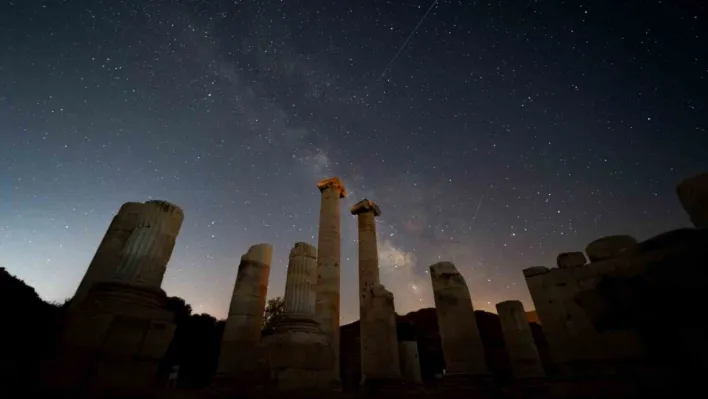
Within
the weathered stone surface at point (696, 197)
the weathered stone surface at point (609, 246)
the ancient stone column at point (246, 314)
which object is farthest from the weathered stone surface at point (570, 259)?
the ancient stone column at point (246, 314)

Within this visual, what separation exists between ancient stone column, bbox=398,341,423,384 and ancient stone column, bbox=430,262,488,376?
23.0ft

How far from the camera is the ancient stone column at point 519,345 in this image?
1455cm

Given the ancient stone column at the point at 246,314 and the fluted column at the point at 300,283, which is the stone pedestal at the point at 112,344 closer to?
the fluted column at the point at 300,283

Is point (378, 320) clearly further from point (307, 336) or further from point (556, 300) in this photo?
point (556, 300)

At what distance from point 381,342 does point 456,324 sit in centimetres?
321

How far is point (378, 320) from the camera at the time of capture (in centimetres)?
1255

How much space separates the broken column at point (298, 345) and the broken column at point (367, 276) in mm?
4030

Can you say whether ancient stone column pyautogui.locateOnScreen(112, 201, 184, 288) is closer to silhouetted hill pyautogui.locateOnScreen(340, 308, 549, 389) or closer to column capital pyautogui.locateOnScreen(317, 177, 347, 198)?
column capital pyautogui.locateOnScreen(317, 177, 347, 198)

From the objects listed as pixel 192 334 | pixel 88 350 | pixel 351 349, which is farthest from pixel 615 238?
pixel 192 334

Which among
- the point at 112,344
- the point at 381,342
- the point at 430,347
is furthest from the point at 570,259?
the point at 430,347

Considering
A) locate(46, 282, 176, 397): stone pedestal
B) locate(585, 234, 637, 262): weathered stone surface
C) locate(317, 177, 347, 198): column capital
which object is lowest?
locate(46, 282, 176, 397): stone pedestal

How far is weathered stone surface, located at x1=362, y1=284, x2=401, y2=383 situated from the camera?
1184 centimetres

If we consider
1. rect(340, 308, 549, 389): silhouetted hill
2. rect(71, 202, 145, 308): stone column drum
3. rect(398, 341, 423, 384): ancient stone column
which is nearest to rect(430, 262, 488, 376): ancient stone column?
rect(398, 341, 423, 384): ancient stone column

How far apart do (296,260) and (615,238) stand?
26.8 feet
